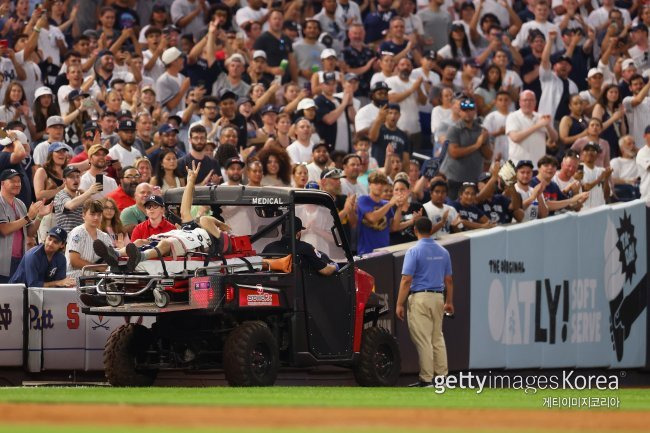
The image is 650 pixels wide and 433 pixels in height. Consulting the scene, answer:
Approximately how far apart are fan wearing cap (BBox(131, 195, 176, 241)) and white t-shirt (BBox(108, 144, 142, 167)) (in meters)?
3.05

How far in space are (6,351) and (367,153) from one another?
8124 millimetres

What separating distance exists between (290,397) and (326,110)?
36.1 ft

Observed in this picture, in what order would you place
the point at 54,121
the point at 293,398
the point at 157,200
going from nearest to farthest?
the point at 293,398, the point at 157,200, the point at 54,121

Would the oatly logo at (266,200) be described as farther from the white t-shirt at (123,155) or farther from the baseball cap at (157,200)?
the white t-shirt at (123,155)

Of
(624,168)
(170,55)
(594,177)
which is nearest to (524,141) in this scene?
(594,177)

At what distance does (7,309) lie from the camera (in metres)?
15.1

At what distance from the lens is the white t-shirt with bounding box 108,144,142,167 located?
63.0 ft

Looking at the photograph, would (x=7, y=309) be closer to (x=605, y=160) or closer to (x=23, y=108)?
(x=23, y=108)

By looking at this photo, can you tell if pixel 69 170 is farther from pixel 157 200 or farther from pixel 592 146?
pixel 592 146

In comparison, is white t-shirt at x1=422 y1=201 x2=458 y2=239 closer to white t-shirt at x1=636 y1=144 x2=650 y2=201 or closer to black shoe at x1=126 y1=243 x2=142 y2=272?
white t-shirt at x1=636 y1=144 x2=650 y2=201

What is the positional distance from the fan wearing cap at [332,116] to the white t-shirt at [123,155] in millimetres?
4785

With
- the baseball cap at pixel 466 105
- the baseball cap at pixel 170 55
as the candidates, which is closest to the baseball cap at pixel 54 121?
the baseball cap at pixel 170 55

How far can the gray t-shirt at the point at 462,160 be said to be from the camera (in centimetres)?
2248

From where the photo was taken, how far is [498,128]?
24.7m
